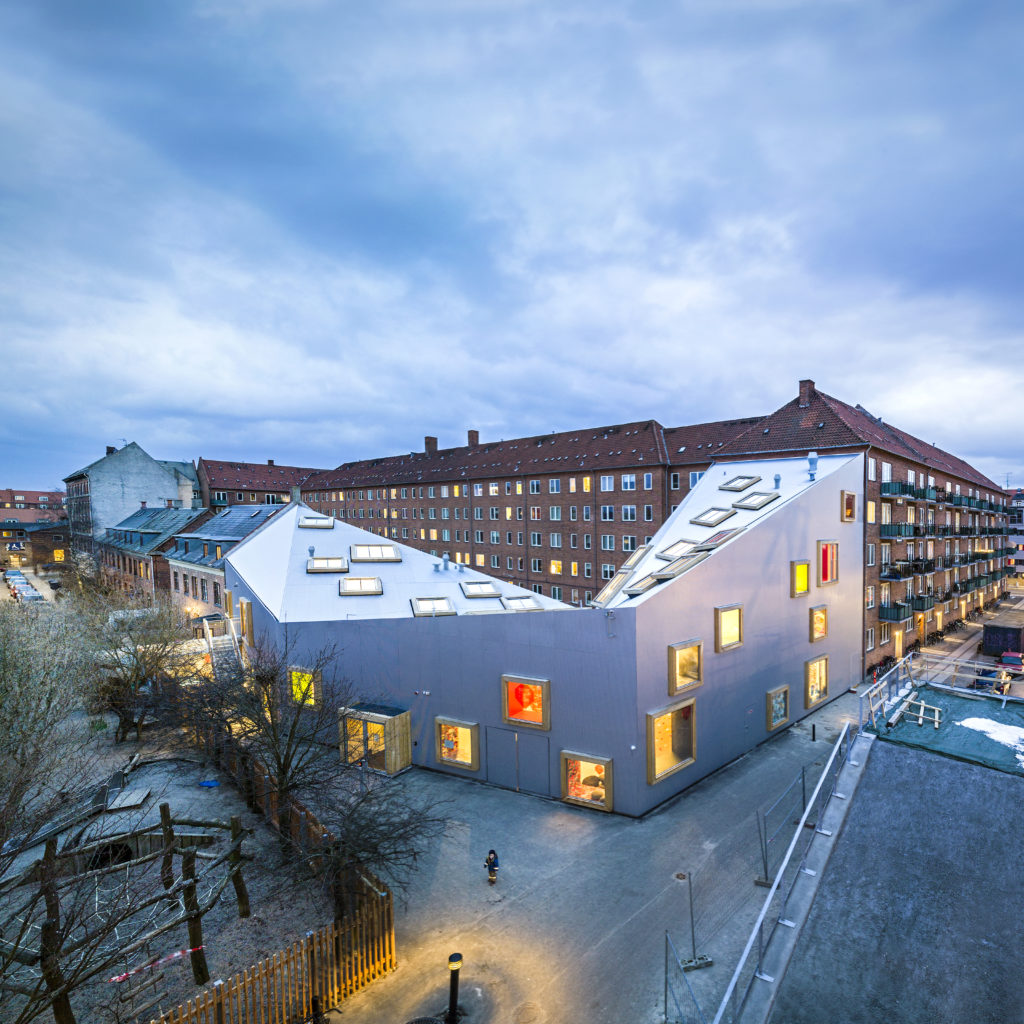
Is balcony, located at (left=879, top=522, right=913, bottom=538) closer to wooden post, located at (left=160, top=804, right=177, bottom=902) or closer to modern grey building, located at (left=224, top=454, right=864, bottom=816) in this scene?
modern grey building, located at (left=224, top=454, right=864, bottom=816)

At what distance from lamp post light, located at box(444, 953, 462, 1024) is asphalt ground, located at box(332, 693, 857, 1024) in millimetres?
240

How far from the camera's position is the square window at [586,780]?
15.9m

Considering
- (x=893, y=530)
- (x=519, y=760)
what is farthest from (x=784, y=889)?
(x=893, y=530)

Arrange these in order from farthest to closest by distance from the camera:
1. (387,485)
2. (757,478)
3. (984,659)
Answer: (387,485)
(984,659)
(757,478)

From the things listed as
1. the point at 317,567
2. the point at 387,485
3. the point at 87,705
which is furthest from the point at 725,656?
the point at 387,485

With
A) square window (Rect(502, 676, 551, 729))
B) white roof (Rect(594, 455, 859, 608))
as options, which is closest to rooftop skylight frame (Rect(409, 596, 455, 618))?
square window (Rect(502, 676, 551, 729))

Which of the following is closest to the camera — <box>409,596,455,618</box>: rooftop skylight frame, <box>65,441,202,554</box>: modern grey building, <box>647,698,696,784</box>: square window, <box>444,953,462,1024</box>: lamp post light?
<box>444,953,462,1024</box>: lamp post light

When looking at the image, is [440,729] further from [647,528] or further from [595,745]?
[647,528]

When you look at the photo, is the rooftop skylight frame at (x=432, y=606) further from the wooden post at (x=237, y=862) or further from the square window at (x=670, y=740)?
the wooden post at (x=237, y=862)

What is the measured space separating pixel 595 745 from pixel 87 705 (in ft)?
73.3

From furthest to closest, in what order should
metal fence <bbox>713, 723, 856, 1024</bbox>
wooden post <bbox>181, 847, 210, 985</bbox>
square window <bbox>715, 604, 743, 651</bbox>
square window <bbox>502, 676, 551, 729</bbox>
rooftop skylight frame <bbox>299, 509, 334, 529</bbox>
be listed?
rooftop skylight frame <bbox>299, 509, 334, 529</bbox> < square window <bbox>715, 604, 743, 651</bbox> < square window <bbox>502, 676, 551, 729</bbox> < wooden post <bbox>181, 847, 210, 985</bbox> < metal fence <bbox>713, 723, 856, 1024</bbox>

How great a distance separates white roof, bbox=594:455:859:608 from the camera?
763 inches

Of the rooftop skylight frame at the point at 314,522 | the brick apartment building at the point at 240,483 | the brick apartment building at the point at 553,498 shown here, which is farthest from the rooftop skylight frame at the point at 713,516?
the brick apartment building at the point at 240,483

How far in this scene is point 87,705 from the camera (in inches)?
956
